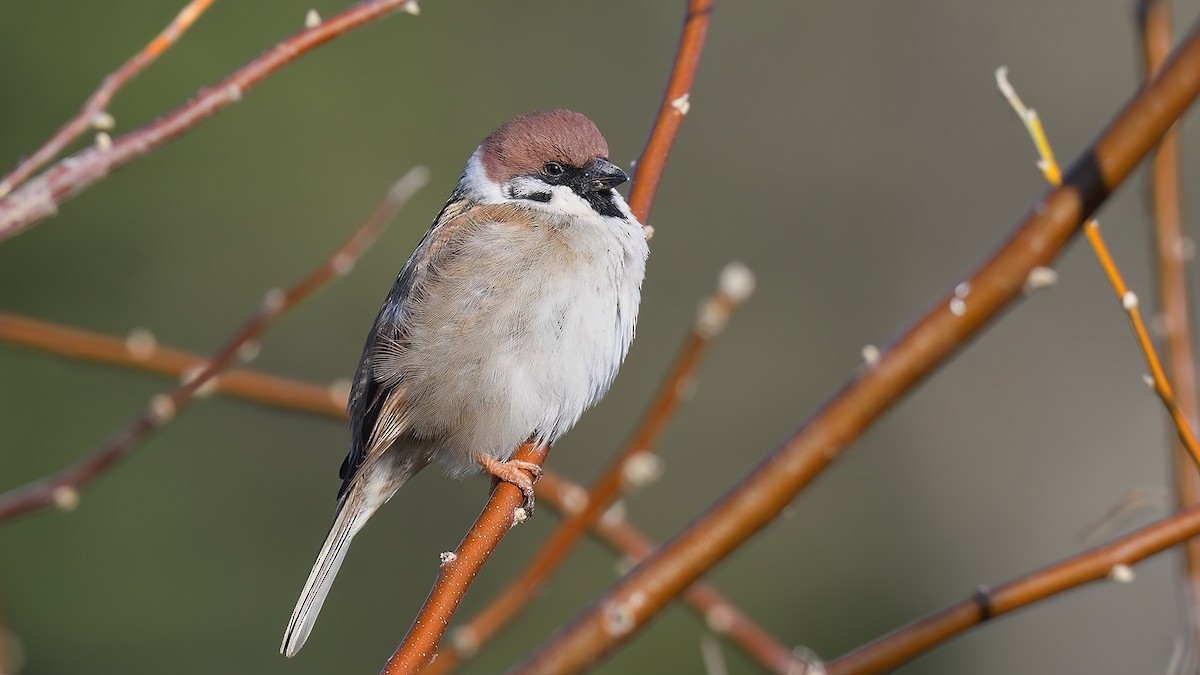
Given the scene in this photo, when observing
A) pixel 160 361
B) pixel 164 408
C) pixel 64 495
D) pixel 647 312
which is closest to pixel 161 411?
pixel 164 408

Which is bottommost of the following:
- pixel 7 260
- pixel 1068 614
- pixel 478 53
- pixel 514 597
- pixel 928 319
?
pixel 514 597

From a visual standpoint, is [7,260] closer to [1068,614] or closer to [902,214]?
[902,214]

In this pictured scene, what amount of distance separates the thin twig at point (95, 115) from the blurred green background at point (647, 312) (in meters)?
6.66

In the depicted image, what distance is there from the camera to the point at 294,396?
106 inches

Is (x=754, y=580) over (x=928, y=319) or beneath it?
over

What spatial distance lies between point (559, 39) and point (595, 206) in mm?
8289

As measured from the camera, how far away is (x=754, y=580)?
363 inches

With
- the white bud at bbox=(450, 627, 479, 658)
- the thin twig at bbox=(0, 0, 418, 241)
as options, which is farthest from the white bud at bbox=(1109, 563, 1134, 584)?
the thin twig at bbox=(0, 0, 418, 241)

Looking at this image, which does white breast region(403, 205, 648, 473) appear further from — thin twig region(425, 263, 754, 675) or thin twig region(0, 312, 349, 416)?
thin twig region(425, 263, 754, 675)

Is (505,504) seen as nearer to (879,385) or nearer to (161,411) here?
(161,411)

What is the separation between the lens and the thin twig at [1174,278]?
2.04m

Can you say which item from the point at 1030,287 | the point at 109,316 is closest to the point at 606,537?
the point at 1030,287

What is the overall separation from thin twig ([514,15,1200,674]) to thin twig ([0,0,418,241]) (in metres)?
0.71

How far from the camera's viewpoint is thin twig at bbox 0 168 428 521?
2176 mm
